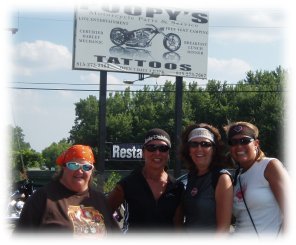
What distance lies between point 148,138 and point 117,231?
2.26 feet

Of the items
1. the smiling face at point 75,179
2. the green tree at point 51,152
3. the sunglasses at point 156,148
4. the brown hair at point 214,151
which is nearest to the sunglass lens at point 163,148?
Answer: the sunglasses at point 156,148

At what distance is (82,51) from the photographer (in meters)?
16.2

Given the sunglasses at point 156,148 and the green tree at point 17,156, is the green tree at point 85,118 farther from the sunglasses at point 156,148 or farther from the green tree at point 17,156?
the sunglasses at point 156,148

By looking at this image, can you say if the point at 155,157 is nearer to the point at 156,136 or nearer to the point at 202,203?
the point at 156,136

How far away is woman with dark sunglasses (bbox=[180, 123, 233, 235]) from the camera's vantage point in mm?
3193

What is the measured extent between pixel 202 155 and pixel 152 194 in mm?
482

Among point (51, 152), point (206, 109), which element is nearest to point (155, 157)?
point (206, 109)

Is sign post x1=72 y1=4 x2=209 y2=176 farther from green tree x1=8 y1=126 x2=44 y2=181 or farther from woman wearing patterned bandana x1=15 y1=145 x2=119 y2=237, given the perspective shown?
woman wearing patterned bandana x1=15 y1=145 x2=119 y2=237

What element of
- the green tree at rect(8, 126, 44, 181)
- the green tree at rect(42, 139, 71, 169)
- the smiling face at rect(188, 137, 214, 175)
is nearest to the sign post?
the green tree at rect(8, 126, 44, 181)

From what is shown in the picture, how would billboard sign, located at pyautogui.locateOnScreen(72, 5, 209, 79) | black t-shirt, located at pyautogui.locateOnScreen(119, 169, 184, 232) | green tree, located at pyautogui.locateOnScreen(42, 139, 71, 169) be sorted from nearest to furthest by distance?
black t-shirt, located at pyautogui.locateOnScreen(119, 169, 184, 232) → billboard sign, located at pyautogui.locateOnScreen(72, 5, 209, 79) → green tree, located at pyautogui.locateOnScreen(42, 139, 71, 169)

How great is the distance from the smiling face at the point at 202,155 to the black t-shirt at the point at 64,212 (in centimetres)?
67

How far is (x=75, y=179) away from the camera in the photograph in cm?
328

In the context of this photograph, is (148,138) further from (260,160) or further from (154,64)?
(154,64)

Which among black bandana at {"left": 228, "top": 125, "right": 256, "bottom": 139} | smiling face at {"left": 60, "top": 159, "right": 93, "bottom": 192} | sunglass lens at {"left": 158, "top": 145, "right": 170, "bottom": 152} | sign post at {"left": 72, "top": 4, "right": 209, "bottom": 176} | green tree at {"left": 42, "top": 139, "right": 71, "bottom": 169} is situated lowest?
green tree at {"left": 42, "top": 139, "right": 71, "bottom": 169}
